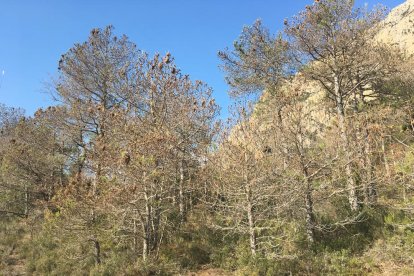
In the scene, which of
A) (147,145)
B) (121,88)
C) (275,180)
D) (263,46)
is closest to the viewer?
(147,145)

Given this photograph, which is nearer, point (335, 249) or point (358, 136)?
point (335, 249)

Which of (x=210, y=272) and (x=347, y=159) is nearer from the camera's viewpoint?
(x=210, y=272)

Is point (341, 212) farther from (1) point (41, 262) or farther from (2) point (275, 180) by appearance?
(1) point (41, 262)

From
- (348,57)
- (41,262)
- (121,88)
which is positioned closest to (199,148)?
(121,88)

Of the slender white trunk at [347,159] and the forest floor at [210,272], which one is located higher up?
the slender white trunk at [347,159]

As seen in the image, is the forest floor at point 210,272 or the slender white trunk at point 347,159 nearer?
the forest floor at point 210,272

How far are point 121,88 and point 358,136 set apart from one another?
9358mm

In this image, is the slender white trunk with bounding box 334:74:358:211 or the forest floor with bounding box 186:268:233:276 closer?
the forest floor with bounding box 186:268:233:276

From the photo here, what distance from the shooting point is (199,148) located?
38.9 feet

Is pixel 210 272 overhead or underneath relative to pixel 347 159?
underneath

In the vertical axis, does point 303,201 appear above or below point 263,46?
below

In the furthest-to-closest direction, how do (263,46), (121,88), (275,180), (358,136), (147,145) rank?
1. (263,46)
2. (121,88)
3. (358,136)
4. (275,180)
5. (147,145)

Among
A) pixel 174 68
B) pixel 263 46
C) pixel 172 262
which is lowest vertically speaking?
pixel 172 262

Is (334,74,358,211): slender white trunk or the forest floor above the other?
(334,74,358,211): slender white trunk
